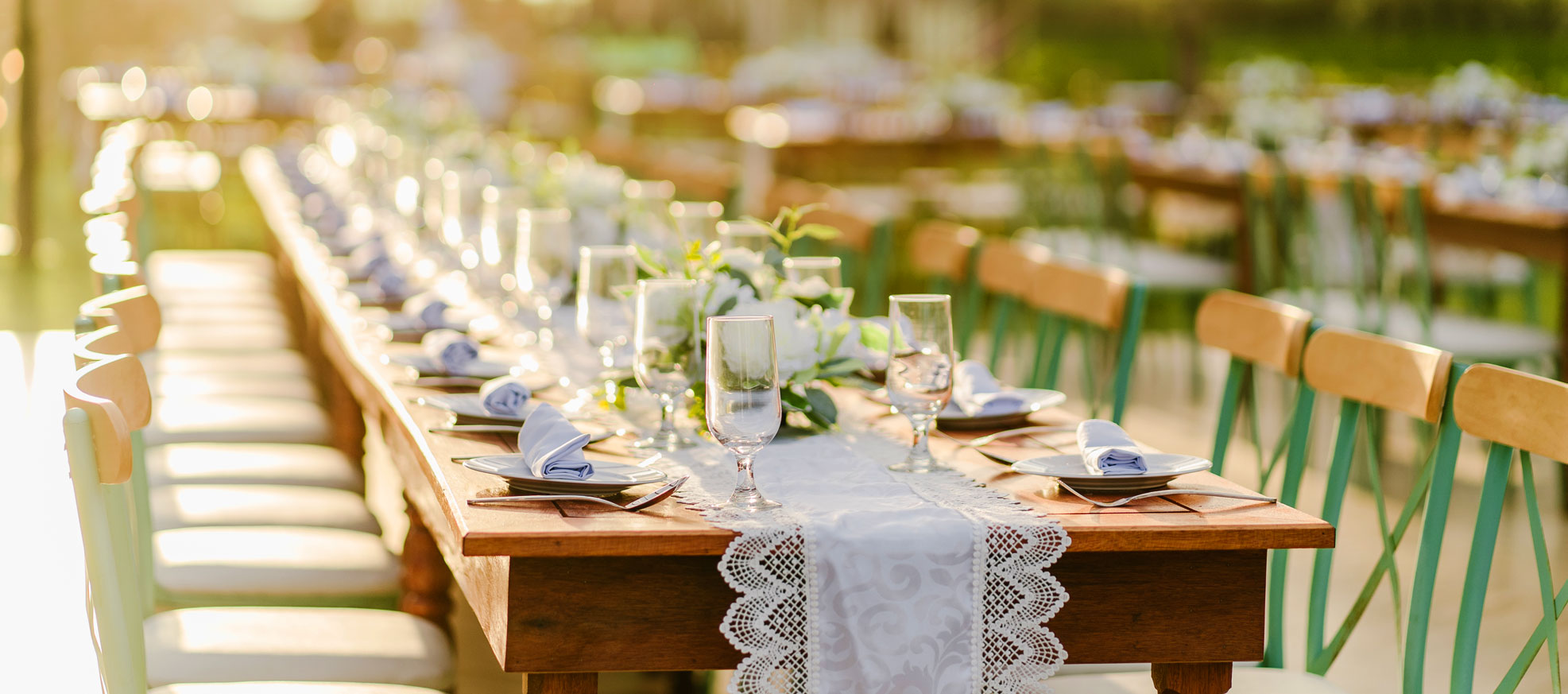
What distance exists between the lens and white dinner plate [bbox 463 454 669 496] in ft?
5.19

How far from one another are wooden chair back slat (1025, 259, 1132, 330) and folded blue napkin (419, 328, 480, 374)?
106 cm

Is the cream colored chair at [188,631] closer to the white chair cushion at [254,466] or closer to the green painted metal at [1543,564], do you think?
the white chair cushion at [254,466]

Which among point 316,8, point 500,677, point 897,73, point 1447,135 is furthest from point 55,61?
point 500,677

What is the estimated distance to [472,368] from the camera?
7.39 feet

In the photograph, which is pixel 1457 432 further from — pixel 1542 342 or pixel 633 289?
pixel 1542 342

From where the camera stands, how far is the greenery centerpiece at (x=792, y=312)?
190 centimetres

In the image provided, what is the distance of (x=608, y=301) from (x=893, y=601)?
703 mm

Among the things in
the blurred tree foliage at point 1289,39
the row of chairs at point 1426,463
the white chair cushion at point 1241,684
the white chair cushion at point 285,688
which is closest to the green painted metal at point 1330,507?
the row of chairs at point 1426,463

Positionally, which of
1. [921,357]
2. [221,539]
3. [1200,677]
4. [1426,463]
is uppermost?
[921,357]

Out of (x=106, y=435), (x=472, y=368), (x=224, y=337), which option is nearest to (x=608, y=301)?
(x=472, y=368)

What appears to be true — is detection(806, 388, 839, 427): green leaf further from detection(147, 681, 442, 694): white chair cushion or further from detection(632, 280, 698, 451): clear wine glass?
detection(147, 681, 442, 694): white chair cushion

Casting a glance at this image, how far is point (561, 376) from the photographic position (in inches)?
91.2

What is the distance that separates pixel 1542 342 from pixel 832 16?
546 inches

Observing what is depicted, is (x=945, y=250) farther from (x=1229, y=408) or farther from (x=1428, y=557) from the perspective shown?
(x=1428, y=557)
